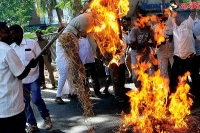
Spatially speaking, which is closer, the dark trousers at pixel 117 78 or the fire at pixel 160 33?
the dark trousers at pixel 117 78

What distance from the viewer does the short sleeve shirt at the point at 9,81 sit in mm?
3896

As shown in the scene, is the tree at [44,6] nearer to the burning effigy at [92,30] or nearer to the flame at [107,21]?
the flame at [107,21]

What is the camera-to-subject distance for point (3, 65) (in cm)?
391

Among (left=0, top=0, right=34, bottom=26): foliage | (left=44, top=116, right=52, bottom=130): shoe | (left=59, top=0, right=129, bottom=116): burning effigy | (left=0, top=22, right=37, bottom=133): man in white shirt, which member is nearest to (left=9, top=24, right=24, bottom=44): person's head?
(left=0, top=22, right=37, bottom=133): man in white shirt

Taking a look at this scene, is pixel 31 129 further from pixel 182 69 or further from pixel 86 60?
pixel 182 69

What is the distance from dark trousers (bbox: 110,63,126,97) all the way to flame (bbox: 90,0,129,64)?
1884 millimetres

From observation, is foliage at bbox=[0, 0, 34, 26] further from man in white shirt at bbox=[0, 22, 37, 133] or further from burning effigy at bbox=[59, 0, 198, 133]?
man in white shirt at bbox=[0, 22, 37, 133]

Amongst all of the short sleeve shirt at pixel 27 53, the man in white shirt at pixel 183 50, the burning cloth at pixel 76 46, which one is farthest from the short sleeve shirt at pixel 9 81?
the man in white shirt at pixel 183 50

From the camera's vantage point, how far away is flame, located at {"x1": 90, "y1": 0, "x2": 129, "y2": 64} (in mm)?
4332

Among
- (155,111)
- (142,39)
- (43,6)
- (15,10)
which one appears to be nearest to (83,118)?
(155,111)

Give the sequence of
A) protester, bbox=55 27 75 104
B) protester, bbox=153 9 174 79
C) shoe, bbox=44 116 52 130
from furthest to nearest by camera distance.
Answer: protester, bbox=55 27 75 104 → protester, bbox=153 9 174 79 → shoe, bbox=44 116 52 130

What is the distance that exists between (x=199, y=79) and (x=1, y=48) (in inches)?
200

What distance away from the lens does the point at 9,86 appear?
13.1 feet

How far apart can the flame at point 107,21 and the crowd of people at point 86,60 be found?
27 centimetres
